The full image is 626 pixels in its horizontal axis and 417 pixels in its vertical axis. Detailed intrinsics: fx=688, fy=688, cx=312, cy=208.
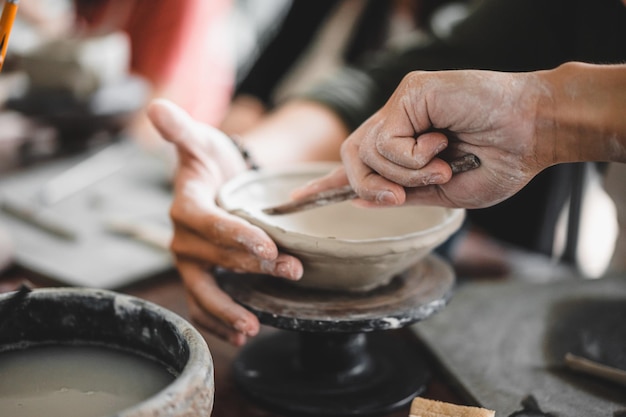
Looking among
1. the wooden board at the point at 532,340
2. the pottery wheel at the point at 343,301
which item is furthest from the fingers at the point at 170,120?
the wooden board at the point at 532,340

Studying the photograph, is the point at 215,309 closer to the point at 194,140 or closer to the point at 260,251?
the point at 260,251

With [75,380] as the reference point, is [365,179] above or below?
above

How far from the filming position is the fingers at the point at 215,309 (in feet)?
3.12

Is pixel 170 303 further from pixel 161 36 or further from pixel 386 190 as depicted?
pixel 161 36

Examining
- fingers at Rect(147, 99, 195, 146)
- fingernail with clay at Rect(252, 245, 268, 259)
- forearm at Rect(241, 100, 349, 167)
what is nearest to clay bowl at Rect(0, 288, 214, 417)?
fingernail with clay at Rect(252, 245, 268, 259)

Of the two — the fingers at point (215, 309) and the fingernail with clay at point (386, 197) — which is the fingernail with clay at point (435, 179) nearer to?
the fingernail with clay at point (386, 197)

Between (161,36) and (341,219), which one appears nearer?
(341,219)

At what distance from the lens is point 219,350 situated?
1108 mm

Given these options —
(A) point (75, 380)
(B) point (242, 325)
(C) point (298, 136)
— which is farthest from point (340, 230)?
(C) point (298, 136)

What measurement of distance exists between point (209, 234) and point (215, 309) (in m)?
0.11

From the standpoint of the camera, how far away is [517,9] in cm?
166

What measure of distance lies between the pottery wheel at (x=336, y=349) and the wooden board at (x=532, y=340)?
79 mm

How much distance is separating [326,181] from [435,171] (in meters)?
0.22

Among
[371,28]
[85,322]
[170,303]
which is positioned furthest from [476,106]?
[371,28]
